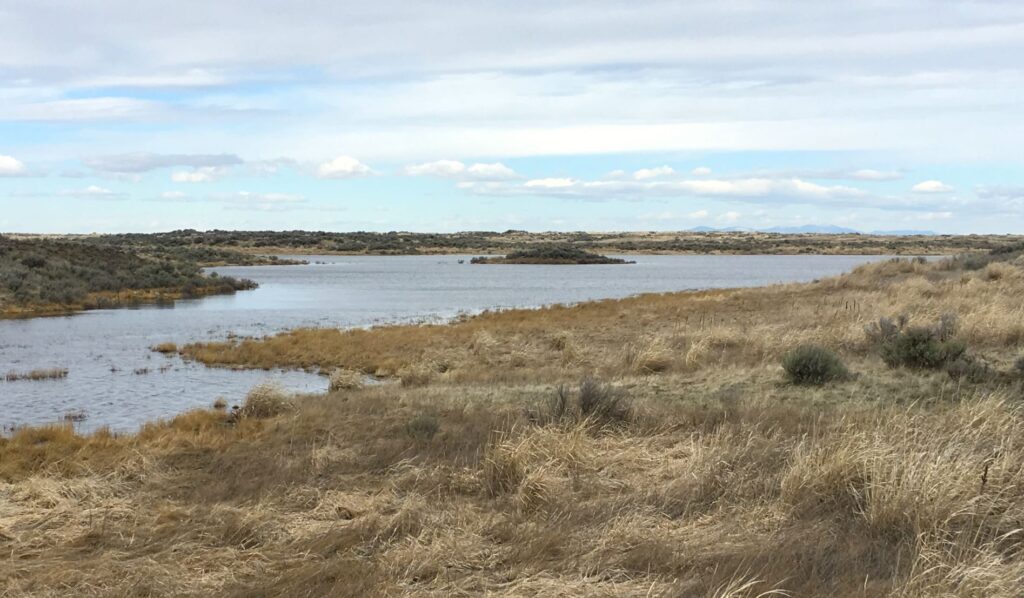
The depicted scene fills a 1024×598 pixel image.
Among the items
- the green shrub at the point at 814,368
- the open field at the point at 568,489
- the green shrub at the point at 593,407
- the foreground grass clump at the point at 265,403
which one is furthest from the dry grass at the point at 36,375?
the green shrub at the point at 814,368

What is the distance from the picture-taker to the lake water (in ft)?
55.7

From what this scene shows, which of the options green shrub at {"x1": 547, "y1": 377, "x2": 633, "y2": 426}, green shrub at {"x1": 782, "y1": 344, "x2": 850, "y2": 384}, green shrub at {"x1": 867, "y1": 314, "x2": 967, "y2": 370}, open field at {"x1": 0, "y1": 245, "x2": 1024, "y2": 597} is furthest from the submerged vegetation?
green shrub at {"x1": 867, "y1": 314, "x2": 967, "y2": 370}

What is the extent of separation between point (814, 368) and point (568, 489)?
20.1ft

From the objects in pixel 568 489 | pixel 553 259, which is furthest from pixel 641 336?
pixel 553 259

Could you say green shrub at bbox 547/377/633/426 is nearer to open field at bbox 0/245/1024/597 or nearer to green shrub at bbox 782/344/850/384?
open field at bbox 0/245/1024/597

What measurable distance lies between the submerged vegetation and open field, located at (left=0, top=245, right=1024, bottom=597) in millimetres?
30296

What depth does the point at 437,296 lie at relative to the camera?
47688 mm

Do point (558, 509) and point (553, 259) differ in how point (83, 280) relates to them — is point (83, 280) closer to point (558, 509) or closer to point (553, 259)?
point (558, 509)

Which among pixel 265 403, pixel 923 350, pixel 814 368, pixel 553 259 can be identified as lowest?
pixel 265 403

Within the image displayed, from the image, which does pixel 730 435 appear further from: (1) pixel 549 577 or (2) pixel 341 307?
(2) pixel 341 307

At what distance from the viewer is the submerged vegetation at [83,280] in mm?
38938

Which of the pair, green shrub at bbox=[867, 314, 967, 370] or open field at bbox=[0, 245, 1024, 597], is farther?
green shrub at bbox=[867, 314, 967, 370]

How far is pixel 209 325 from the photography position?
32.4m

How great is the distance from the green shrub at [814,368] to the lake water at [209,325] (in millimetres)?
10745
